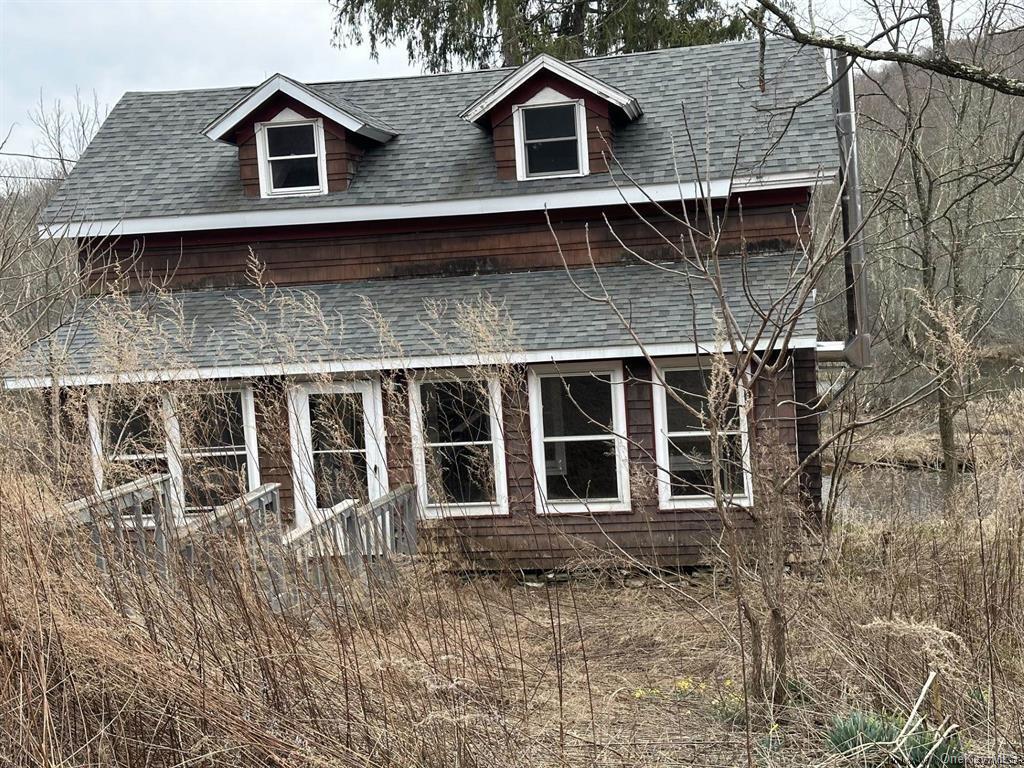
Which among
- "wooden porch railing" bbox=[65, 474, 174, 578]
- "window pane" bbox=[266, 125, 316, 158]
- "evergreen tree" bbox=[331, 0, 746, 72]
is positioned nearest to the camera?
"wooden porch railing" bbox=[65, 474, 174, 578]

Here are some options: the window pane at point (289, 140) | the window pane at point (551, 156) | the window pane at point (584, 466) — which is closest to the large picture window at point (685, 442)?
the window pane at point (584, 466)

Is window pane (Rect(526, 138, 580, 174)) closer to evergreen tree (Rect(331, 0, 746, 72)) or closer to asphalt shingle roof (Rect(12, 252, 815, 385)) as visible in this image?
asphalt shingle roof (Rect(12, 252, 815, 385))

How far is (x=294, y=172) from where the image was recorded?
1299 centimetres

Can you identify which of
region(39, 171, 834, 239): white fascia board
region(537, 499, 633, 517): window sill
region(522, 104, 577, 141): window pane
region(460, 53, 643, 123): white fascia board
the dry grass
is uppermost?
region(460, 53, 643, 123): white fascia board

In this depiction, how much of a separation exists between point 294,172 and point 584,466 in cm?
548

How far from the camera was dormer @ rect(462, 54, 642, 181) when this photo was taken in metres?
12.1

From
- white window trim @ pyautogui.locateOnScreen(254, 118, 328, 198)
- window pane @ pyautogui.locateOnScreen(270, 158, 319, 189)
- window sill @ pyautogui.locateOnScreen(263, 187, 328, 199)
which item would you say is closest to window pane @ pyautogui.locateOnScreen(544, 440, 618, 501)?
window sill @ pyautogui.locateOnScreen(263, 187, 328, 199)

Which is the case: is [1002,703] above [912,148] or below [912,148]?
below

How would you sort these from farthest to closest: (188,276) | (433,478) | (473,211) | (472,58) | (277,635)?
1. (472,58)
2. (188,276)
3. (473,211)
4. (433,478)
5. (277,635)

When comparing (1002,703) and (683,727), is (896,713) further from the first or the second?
(683,727)

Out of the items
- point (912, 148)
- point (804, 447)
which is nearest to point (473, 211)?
point (804, 447)

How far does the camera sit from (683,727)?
492 cm

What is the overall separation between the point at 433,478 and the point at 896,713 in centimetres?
317

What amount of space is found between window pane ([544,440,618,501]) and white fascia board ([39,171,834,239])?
8.83 feet
